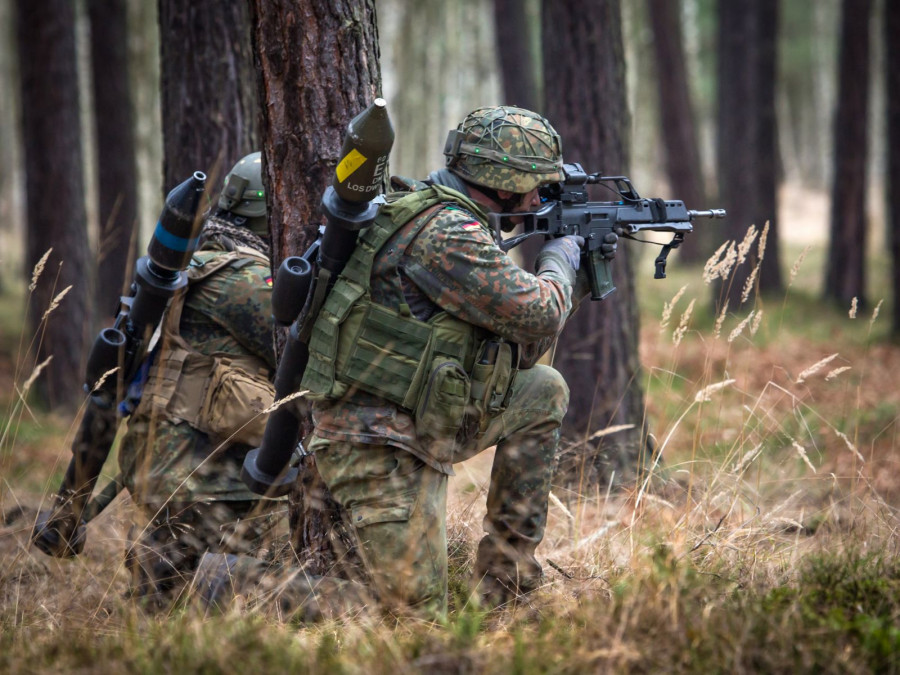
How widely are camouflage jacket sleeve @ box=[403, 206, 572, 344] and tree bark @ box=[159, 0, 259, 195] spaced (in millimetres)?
2609

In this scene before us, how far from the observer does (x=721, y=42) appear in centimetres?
1402

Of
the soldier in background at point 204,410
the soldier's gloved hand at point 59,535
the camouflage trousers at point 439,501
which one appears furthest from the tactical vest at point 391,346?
the soldier's gloved hand at point 59,535

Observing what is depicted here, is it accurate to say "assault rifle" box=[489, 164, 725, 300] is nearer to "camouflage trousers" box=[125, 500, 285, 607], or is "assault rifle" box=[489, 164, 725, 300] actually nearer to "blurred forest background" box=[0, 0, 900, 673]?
"blurred forest background" box=[0, 0, 900, 673]

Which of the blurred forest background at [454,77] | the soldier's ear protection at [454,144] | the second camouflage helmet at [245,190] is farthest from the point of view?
the blurred forest background at [454,77]

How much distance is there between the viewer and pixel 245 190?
418cm

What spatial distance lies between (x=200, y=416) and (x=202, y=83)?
2394mm

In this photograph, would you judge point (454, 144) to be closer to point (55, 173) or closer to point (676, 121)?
point (55, 173)

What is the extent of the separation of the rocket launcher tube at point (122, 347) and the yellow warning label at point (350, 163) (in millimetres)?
747

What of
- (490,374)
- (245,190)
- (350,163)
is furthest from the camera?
(245,190)

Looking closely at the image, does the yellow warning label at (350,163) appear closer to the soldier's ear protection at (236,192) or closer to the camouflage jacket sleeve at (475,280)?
the camouflage jacket sleeve at (475,280)

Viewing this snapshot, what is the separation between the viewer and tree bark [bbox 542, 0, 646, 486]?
5.45 meters

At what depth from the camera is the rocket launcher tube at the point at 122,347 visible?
11.3ft

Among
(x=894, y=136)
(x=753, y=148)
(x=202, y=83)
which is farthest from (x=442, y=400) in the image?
(x=753, y=148)

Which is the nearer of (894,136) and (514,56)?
(894,136)
